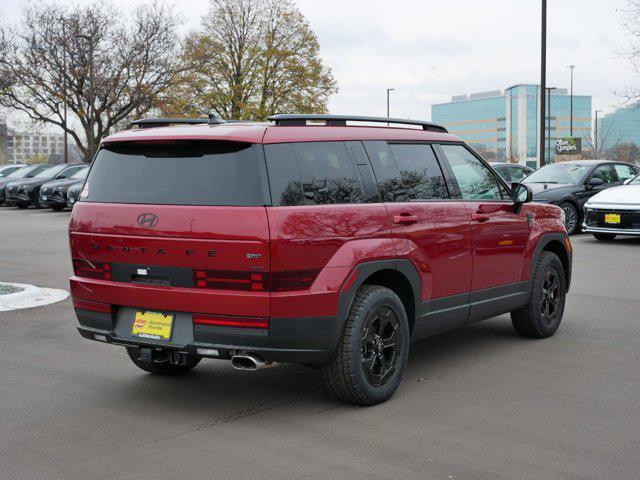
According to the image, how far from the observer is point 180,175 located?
5102mm

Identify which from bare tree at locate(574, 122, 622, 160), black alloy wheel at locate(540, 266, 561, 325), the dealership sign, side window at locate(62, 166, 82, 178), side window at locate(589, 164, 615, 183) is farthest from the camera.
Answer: bare tree at locate(574, 122, 622, 160)

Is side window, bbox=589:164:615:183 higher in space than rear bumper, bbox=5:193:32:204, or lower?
higher

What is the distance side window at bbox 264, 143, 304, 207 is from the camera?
489 cm

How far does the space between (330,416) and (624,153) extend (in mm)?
65685

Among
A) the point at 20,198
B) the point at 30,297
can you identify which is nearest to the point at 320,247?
the point at 30,297

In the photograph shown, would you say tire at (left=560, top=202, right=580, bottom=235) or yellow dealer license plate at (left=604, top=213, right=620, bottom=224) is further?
tire at (left=560, top=202, right=580, bottom=235)

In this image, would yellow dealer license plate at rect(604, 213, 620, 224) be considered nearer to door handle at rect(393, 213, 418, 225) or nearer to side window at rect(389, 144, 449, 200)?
side window at rect(389, 144, 449, 200)

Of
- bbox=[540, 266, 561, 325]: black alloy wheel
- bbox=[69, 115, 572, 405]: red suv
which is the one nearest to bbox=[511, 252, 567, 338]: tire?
bbox=[540, 266, 561, 325]: black alloy wheel

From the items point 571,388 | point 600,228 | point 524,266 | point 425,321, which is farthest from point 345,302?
point 600,228

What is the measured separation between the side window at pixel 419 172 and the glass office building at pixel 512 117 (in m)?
137

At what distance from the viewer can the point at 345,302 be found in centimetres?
507

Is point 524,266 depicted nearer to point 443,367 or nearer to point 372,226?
point 443,367

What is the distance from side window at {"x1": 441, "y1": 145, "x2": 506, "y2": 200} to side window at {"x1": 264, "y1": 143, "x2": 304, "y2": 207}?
1.79 metres

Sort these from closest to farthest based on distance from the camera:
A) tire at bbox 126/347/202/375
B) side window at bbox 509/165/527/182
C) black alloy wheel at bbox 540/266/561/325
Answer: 1. tire at bbox 126/347/202/375
2. black alloy wheel at bbox 540/266/561/325
3. side window at bbox 509/165/527/182
